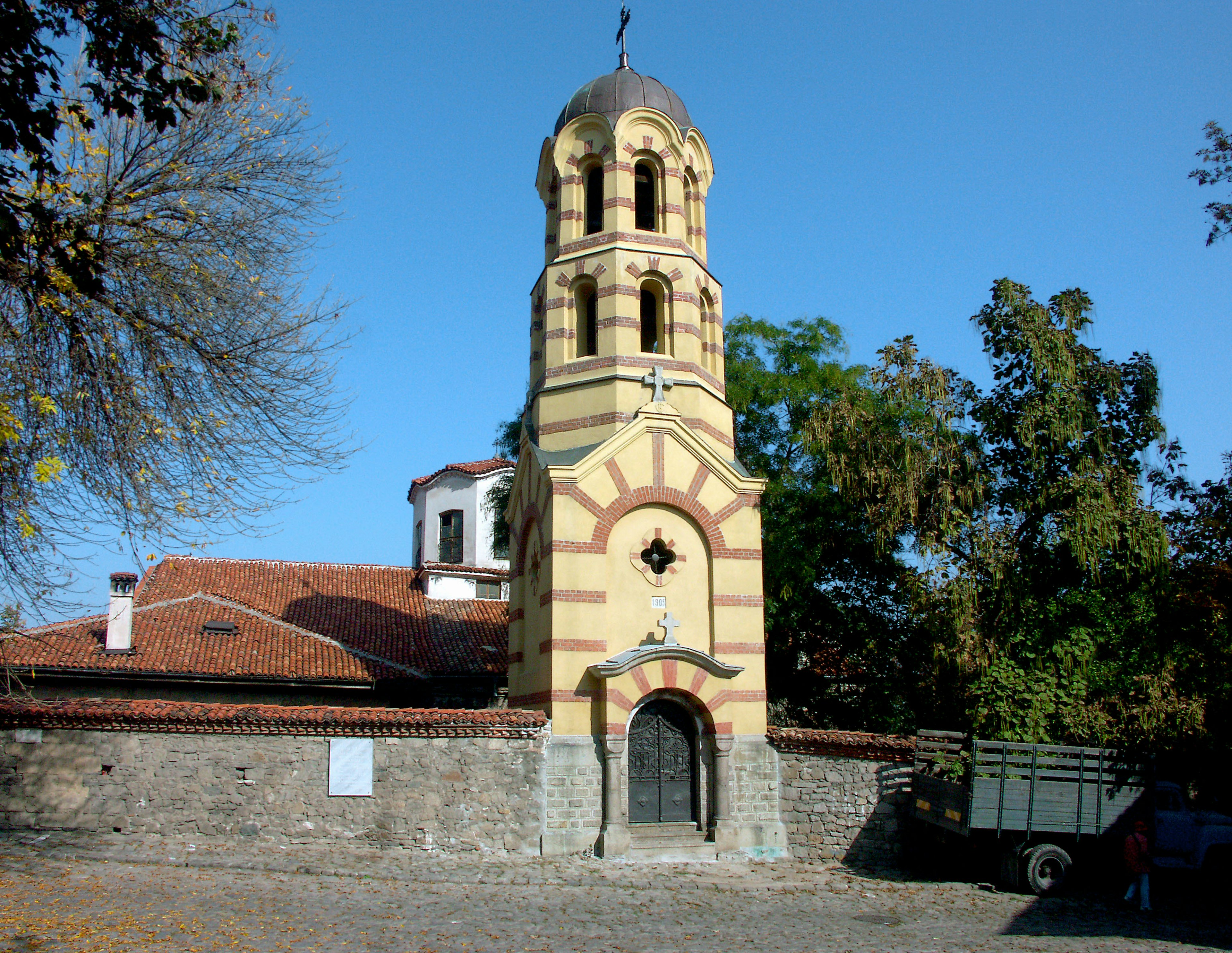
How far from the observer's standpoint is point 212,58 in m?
9.37

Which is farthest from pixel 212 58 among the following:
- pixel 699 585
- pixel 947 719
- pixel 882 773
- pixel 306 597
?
pixel 306 597

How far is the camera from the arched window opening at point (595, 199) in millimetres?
18312

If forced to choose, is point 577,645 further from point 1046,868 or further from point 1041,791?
point 1046,868

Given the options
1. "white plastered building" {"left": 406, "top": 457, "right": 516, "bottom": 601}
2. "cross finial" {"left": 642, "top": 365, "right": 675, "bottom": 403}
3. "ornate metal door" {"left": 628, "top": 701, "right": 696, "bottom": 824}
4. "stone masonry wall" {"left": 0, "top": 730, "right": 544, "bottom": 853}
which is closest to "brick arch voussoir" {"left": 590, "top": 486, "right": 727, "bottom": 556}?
"cross finial" {"left": 642, "top": 365, "right": 675, "bottom": 403}

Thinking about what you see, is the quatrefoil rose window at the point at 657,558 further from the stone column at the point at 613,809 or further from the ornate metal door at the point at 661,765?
the stone column at the point at 613,809

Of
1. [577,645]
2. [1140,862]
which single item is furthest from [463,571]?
[1140,862]

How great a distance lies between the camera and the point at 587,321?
1802 cm

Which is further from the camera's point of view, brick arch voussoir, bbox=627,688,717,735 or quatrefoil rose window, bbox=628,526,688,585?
quatrefoil rose window, bbox=628,526,688,585

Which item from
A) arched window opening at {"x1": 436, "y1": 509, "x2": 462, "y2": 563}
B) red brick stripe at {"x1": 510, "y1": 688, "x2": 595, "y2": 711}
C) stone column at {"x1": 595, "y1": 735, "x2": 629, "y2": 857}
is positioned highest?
arched window opening at {"x1": 436, "y1": 509, "x2": 462, "y2": 563}

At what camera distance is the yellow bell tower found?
15.0 meters

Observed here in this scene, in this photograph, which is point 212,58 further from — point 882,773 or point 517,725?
point 882,773

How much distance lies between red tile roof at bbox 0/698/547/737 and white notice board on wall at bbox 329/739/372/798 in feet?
0.53

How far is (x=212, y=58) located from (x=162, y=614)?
16.2m

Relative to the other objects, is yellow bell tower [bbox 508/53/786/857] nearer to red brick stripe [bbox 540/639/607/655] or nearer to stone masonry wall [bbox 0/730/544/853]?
red brick stripe [bbox 540/639/607/655]
